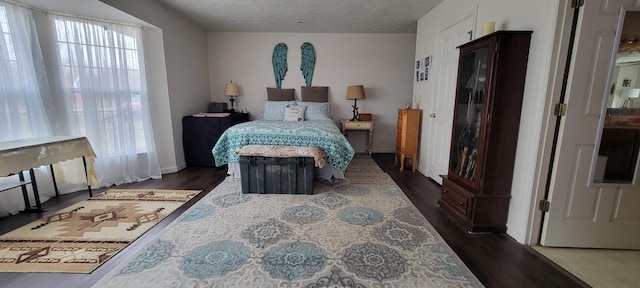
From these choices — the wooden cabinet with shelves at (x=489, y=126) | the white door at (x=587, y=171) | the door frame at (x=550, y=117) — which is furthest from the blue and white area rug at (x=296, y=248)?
the white door at (x=587, y=171)

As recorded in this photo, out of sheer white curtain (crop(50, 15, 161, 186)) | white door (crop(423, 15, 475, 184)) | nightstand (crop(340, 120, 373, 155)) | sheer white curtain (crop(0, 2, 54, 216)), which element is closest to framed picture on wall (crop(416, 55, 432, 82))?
white door (crop(423, 15, 475, 184))

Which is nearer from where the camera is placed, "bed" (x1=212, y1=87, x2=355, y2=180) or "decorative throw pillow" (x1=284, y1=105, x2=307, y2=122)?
"bed" (x1=212, y1=87, x2=355, y2=180)

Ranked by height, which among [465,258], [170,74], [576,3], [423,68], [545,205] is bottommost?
[465,258]

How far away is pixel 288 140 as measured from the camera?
3162 millimetres

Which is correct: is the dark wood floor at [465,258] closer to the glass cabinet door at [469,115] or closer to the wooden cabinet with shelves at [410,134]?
the glass cabinet door at [469,115]

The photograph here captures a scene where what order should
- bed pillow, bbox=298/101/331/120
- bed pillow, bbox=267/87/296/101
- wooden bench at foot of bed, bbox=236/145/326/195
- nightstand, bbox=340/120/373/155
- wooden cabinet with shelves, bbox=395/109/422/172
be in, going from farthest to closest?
bed pillow, bbox=267/87/296/101, nightstand, bbox=340/120/373/155, bed pillow, bbox=298/101/331/120, wooden cabinet with shelves, bbox=395/109/422/172, wooden bench at foot of bed, bbox=236/145/326/195

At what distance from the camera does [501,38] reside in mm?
1839

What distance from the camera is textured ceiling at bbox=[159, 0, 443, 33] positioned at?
325 cm

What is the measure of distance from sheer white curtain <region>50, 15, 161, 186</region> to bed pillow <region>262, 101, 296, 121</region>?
5.85 feet

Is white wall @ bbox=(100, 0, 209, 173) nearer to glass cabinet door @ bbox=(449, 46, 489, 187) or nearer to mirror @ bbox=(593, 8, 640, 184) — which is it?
glass cabinet door @ bbox=(449, 46, 489, 187)

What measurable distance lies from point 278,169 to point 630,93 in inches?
113

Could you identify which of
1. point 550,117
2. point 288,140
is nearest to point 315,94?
point 288,140

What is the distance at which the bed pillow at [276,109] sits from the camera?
4.38 meters

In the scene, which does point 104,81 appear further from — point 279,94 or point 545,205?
point 545,205
